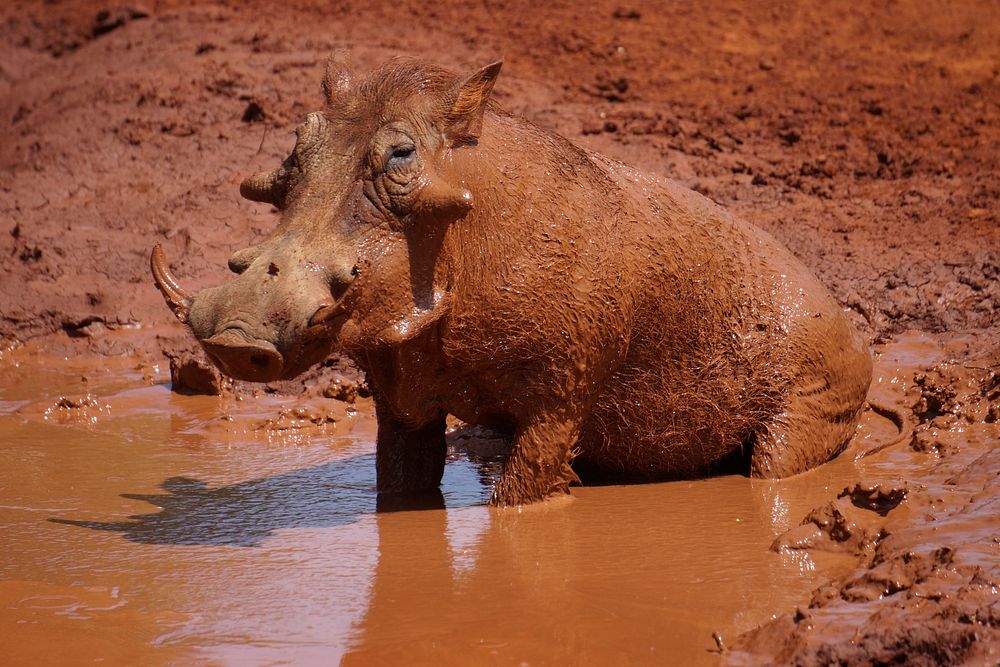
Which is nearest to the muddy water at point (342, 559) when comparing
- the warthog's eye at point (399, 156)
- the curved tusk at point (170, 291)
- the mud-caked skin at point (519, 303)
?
the mud-caked skin at point (519, 303)

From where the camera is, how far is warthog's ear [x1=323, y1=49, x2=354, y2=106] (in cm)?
537

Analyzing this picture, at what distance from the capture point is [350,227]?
502 centimetres

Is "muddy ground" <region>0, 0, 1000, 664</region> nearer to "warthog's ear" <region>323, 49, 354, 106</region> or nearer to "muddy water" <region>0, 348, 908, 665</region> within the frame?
"muddy water" <region>0, 348, 908, 665</region>

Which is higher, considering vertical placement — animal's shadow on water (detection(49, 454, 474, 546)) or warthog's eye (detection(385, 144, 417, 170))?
warthog's eye (detection(385, 144, 417, 170))

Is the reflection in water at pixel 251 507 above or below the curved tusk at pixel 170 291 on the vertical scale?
below

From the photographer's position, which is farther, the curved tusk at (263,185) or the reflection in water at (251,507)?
the reflection in water at (251,507)

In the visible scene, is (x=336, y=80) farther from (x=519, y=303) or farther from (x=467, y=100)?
(x=519, y=303)

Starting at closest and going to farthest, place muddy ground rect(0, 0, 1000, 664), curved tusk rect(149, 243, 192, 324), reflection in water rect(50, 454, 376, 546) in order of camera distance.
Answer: curved tusk rect(149, 243, 192, 324), reflection in water rect(50, 454, 376, 546), muddy ground rect(0, 0, 1000, 664)

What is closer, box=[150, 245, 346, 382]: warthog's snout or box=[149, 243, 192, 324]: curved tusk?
box=[150, 245, 346, 382]: warthog's snout

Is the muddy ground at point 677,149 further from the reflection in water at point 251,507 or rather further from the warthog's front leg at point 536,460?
the reflection in water at point 251,507

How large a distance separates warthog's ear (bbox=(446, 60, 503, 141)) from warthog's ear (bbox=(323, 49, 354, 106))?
1.43ft

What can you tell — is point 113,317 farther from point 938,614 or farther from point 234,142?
point 938,614

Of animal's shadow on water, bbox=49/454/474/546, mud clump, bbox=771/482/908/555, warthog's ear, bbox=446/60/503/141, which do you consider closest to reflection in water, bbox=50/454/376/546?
animal's shadow on water, bbox=49/454/474/546

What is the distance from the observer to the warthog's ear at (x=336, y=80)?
5367mm
